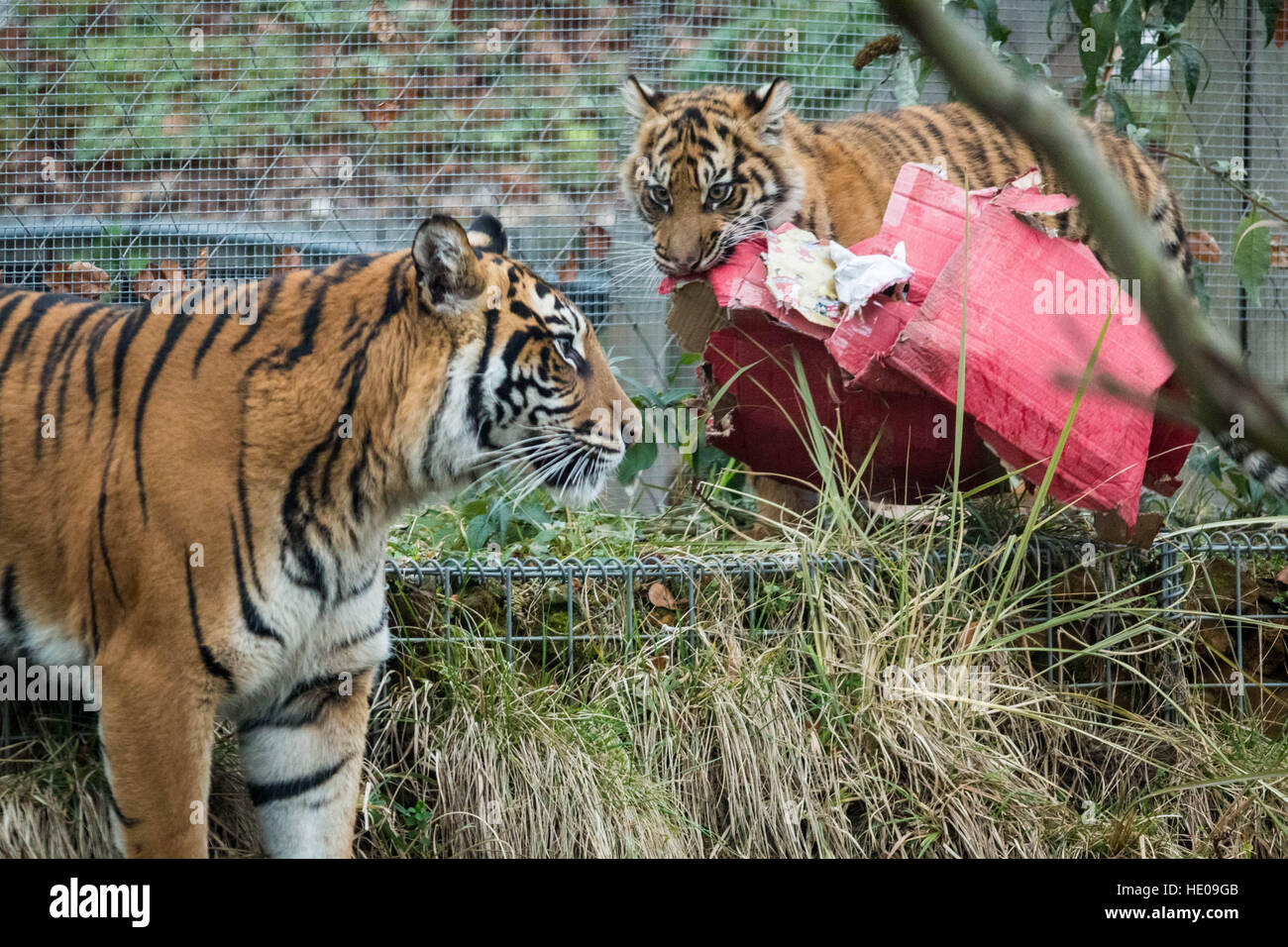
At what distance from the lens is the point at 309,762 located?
8.89ft

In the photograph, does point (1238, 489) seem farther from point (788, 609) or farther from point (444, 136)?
point (444, 136)

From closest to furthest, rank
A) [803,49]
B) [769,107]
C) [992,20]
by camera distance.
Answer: [992,20], [769,107], [803,49]

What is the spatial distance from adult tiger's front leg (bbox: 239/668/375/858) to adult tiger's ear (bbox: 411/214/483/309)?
85 cm

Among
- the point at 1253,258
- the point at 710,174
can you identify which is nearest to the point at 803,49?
the point at 710,174

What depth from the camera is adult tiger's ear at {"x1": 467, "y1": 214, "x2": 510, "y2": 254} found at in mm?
2844

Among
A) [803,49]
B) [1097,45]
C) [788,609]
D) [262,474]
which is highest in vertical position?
[803,49]

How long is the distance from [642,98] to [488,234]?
5.74ft

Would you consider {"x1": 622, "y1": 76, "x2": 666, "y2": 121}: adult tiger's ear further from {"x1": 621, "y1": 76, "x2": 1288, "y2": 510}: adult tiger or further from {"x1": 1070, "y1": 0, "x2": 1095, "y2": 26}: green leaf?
{"x1": 1070, "y1": 0, "x2": 1095, "y2": 26}: green leaf

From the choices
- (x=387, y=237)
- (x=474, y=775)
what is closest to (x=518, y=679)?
(x=474, y=775)

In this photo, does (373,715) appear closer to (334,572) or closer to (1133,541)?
(334,572)

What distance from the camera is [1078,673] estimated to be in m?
3.40

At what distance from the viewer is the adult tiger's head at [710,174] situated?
4027 millimetres

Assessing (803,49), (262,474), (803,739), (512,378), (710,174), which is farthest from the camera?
(803,49)
